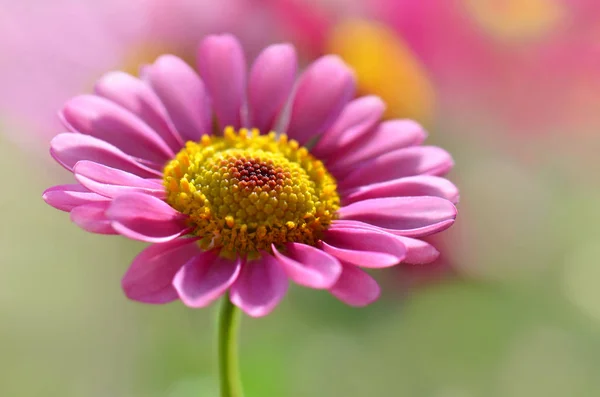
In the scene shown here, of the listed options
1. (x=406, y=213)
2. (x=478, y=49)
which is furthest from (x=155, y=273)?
(x=478, y=49)

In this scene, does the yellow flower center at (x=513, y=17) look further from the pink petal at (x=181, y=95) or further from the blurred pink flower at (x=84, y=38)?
the pink petal at (x=181, y=95)

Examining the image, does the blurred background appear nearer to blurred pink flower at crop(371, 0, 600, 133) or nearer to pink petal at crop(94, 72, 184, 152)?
blurred pink flower at crop(371, 0, 600, 133)

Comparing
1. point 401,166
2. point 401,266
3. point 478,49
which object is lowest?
point 401,266

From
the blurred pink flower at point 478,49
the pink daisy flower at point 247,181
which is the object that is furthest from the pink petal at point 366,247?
the blurred pink flower at point 478,49

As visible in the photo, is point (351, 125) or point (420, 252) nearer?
point (420, 252)

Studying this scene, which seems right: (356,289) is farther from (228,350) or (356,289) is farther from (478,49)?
(478,49)

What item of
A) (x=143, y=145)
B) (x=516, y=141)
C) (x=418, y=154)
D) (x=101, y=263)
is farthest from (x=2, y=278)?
(x=516, y=141)
